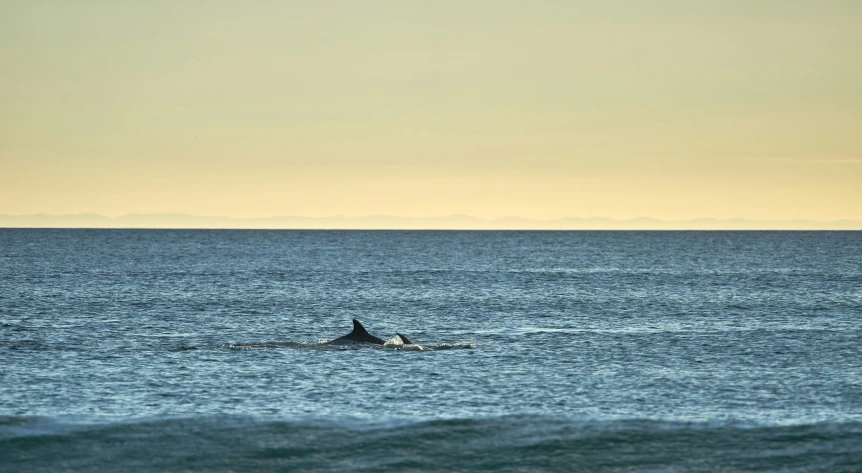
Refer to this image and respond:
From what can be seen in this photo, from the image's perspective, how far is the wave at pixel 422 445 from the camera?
23625mm

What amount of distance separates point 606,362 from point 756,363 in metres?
5.64

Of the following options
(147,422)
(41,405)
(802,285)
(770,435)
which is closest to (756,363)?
(770,435)

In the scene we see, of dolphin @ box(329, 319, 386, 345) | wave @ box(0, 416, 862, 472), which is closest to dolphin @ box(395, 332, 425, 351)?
dolphin @ box(329, 319, 386, 345)

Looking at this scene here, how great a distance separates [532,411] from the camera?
93.7 ft

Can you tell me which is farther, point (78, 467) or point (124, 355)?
point (124, 355)

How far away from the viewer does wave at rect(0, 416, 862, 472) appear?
23625mm

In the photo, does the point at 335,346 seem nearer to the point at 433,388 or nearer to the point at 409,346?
the point at 409,346

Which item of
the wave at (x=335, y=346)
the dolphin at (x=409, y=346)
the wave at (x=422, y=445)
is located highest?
the dolphin at (x=409, y=346)

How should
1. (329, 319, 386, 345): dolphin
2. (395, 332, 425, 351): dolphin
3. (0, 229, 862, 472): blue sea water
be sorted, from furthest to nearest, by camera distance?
1. (329, 319, 386, 345): dolphin
2. (395, 332, 425, 351): dolphin
3. (0, 229, 862, 472): blue sea water

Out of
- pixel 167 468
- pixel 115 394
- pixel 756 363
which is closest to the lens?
pixel 167 468

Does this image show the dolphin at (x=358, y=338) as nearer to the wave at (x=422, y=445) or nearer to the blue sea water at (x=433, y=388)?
the blue sea water at (x=433, y=388)

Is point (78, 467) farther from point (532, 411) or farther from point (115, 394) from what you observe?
point (532, 411)

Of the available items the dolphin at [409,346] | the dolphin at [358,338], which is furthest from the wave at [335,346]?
the dolphin at [358,338]

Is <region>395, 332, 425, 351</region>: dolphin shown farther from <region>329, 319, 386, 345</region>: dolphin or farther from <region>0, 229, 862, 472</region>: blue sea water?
<region>329, 319, 386, 345</region>: dolphin
